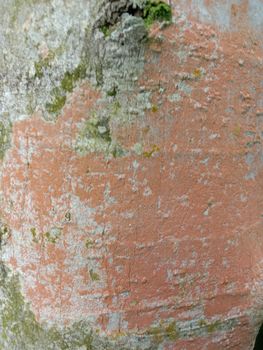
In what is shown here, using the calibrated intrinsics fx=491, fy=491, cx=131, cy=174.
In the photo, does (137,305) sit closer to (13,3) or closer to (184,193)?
(184,193)

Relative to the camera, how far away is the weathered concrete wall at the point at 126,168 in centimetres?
55

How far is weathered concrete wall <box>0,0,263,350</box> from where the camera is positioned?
55 cm

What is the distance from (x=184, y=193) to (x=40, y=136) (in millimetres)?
182

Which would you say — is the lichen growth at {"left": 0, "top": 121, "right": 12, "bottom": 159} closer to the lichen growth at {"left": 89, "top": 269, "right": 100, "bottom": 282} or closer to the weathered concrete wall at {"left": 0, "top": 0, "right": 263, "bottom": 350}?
the weathered concrete wall at {"left": 0, "top": 0, "right": 263, "bottom": 350}

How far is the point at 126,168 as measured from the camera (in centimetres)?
57

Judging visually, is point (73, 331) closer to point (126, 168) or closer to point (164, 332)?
point (164, 332)

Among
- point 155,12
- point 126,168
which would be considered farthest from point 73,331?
point 155,12

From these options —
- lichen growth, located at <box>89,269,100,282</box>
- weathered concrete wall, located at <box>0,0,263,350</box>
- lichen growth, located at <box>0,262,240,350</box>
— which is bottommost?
lichen growth, located at <box>0,262,240,350</box>

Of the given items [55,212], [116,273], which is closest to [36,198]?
[55,212]

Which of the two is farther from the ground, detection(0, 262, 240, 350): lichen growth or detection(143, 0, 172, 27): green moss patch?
detection(143, 0, 172, 27): green moss patch

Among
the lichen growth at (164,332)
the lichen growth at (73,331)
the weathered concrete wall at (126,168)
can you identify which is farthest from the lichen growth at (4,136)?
the lichen growth at (164,332)

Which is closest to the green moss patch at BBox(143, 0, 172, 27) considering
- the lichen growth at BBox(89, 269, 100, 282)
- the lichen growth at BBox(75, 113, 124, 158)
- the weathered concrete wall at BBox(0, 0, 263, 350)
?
the weathered concrete wall at BBox(0, 0, 263, 350)

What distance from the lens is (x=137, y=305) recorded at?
0.60 meters

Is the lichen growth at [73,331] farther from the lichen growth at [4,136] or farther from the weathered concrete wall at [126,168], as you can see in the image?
the lichen growth at [4,136]
